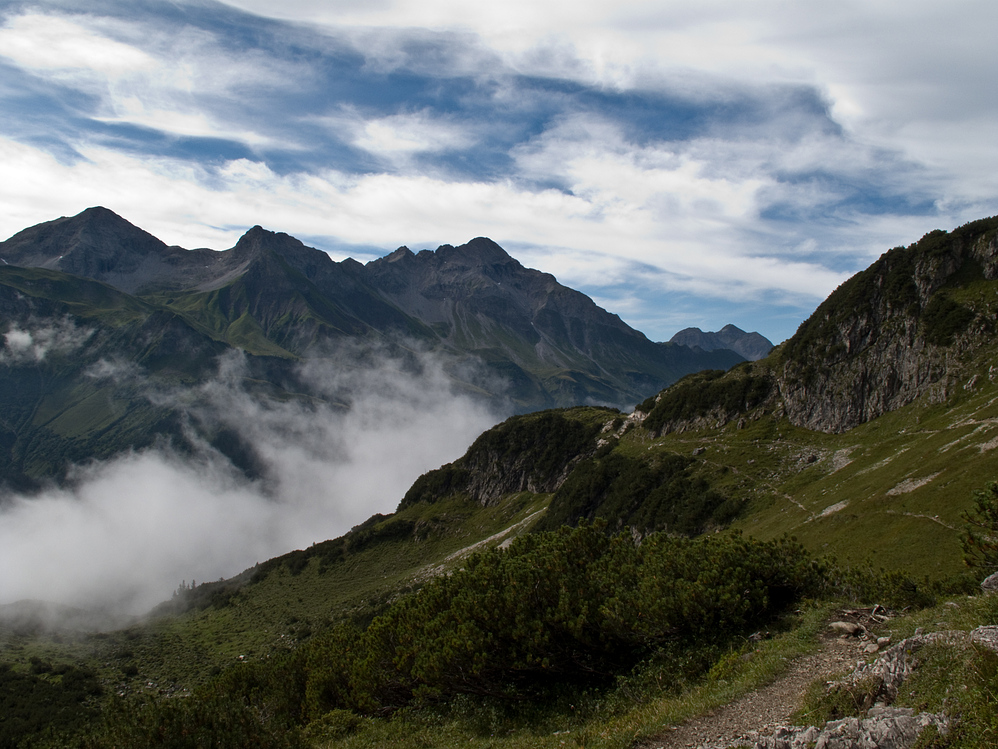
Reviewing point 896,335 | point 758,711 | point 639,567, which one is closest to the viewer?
point 758,711

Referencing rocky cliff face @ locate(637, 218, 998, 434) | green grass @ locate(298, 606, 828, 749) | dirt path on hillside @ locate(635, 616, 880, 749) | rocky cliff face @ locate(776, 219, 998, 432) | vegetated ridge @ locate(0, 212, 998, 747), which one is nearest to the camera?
dirt path on hillside @ locate(635, 616, 880, 749)

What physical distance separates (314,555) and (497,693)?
158 m

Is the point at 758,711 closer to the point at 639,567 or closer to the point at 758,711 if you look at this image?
the point at 758,711

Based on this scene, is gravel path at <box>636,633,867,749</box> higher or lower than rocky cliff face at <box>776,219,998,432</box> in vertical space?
lower

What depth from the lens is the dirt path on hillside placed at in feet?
52.4

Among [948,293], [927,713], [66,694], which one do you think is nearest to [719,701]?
[927,713]

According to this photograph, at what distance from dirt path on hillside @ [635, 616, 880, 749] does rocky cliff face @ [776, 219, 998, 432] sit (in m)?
74.9

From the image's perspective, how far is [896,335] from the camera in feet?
295

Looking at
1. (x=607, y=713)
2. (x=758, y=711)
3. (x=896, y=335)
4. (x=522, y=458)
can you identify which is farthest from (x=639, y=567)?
(x=522, y=458)

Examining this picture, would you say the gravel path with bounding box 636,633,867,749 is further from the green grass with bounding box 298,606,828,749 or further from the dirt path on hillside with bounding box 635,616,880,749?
the green grass with bounding box 298,606,828,749

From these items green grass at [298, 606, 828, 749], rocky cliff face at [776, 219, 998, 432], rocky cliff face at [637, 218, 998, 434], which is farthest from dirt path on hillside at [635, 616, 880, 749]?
rocky cliff face at [776, 219, 998, 432]

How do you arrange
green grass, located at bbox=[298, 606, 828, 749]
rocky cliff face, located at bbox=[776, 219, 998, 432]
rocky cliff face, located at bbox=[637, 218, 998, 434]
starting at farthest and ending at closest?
rocky cliff face, located at bbox=[776, 219, 998, 432]
rocky cliff face, located at bbox=[637, 218, 998, 434]
green grass, located at bbox=[298, 606, 828, 749]

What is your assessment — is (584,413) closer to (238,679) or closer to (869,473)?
(869,473)

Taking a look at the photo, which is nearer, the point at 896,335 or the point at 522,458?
the point at 896,335
